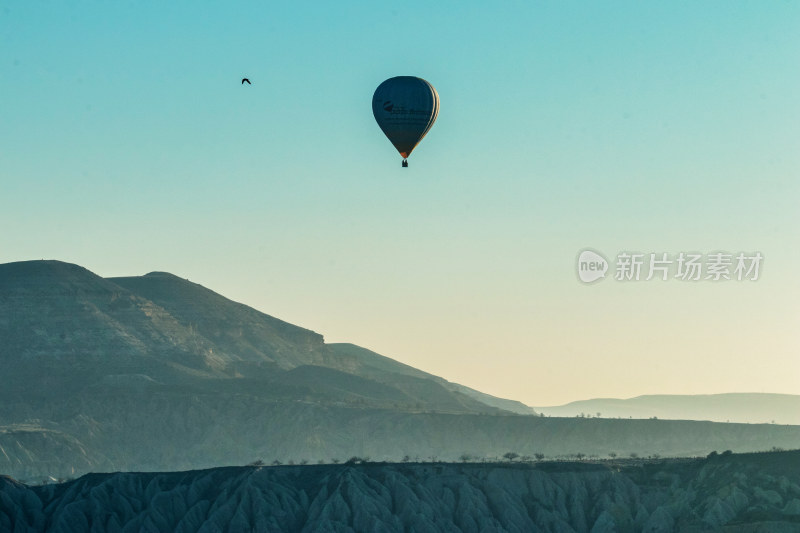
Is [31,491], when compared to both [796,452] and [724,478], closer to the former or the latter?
[724,478]

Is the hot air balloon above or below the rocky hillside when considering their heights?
above

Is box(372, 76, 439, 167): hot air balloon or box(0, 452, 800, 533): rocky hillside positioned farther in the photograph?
box(0, 452, 800, 533): rocky hillside

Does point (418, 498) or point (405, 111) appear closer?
point (405, 111)

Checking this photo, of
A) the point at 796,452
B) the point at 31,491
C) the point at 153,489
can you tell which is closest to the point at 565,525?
the point at 796,452

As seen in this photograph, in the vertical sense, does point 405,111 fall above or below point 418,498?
above
